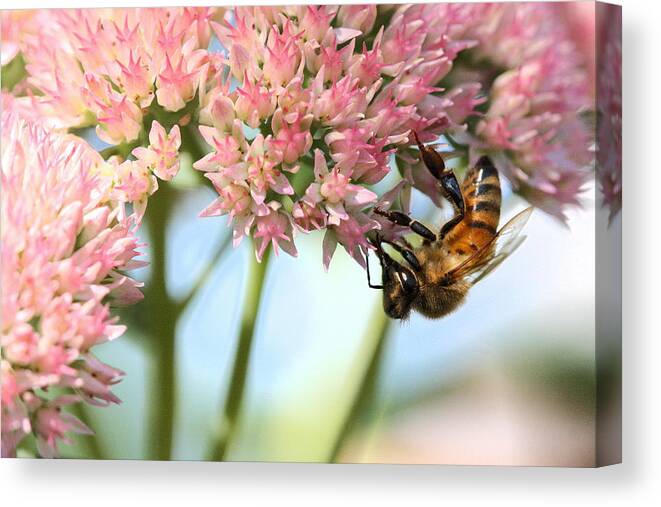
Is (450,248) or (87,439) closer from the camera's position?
(450,248)

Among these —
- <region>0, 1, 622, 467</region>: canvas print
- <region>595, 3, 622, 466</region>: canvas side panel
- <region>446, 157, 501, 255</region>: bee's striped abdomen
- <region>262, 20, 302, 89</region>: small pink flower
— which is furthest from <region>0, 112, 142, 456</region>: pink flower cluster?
<region>595, 3, 622, 466</region>: canvas side panel

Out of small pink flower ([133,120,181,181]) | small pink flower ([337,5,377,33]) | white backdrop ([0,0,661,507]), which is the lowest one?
white backdrop ([0,0,661,507])

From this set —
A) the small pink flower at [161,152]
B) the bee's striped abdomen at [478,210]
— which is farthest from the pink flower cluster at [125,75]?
the bee's striped abdomen at [478,210]

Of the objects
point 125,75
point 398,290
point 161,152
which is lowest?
point 398,290

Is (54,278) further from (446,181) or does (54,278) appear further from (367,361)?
(446,181)

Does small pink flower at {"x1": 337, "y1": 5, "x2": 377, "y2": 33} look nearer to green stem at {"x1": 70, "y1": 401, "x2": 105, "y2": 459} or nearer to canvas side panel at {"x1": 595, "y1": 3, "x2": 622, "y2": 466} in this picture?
canvas side panel at {"x1": 595, "y1": 3, "x2": 622, "y2": 466}

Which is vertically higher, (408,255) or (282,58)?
(282,58)

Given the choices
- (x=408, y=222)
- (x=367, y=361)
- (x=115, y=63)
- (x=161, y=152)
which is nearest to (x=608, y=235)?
(x=408, y=222)

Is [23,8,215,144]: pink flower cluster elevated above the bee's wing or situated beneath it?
elevated above
